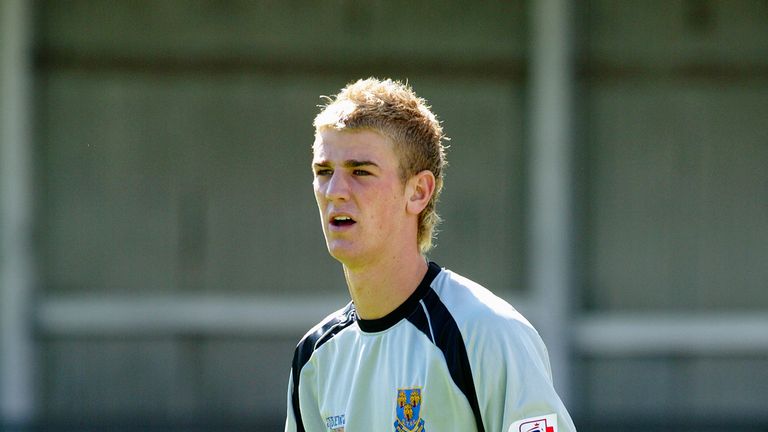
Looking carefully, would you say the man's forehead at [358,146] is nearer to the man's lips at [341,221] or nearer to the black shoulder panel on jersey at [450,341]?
the man's lips at [341,221]

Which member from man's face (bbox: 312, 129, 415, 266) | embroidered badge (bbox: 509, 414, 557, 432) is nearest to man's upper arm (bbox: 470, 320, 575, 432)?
embroidered badge (bbox: 509, 414, 557, 432)

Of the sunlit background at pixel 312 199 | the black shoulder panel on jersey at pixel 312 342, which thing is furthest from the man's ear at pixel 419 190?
the sunlit background at pixel 312 199

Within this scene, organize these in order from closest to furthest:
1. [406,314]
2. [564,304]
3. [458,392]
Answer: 1. [458,392]
2. [406,314]
3. [564,304]

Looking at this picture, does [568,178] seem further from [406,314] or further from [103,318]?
[406,314]

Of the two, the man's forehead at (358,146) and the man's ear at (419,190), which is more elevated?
the man's forehead at (358,146)

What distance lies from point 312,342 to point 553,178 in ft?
15.4

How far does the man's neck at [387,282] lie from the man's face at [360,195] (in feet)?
0.12

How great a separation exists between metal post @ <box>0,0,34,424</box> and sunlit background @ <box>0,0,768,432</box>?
3 cm

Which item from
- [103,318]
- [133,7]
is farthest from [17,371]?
[133,7]

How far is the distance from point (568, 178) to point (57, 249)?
3.48 m

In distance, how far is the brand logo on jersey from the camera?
11.0 ft

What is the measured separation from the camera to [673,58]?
8.15m

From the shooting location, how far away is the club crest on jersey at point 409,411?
309 centimetres

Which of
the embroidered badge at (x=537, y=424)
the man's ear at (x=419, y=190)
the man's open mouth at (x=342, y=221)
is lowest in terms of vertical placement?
the embroidered badge at (x=537, y=424)
